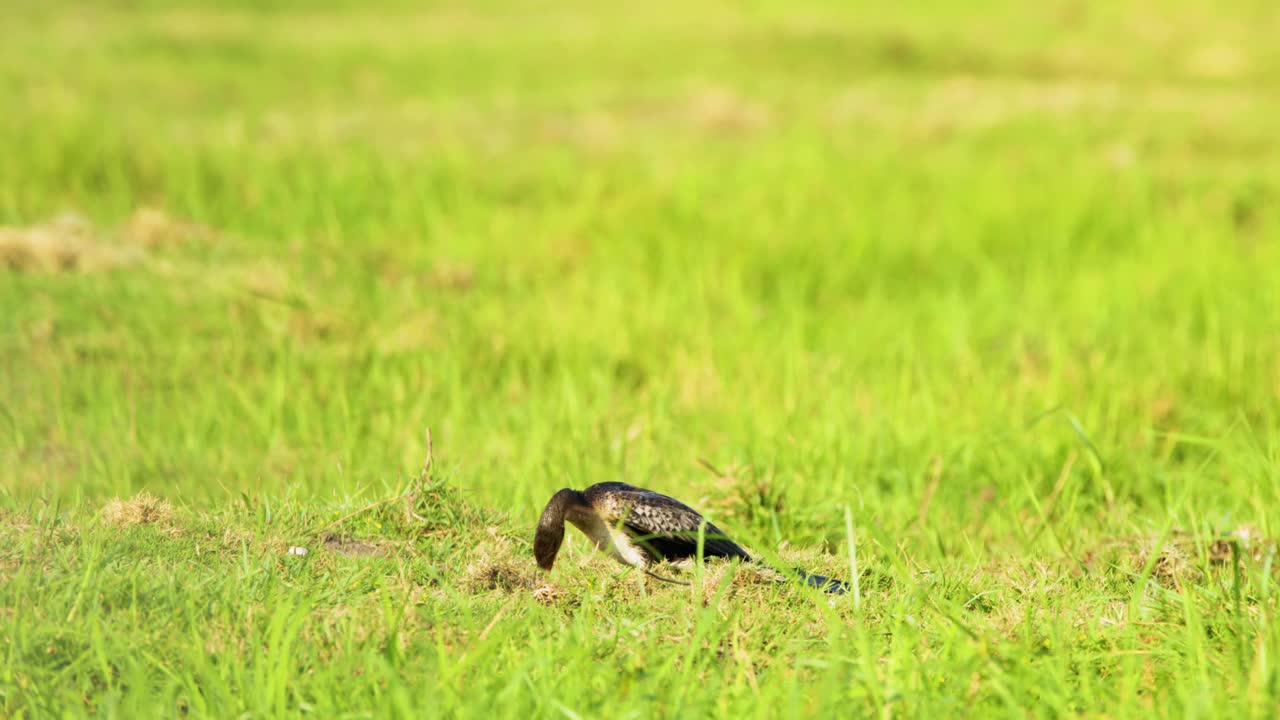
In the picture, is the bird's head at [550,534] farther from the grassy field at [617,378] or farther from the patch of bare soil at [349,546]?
the patch of bare soil at [349,546]

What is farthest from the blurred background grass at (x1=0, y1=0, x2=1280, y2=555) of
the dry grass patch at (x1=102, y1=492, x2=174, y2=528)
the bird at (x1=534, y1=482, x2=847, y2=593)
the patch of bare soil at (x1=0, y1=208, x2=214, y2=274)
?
the bird at (x1=534, y1=482, x2=847, y2=593)

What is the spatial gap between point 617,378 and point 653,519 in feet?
7.50

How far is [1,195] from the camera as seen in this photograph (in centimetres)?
725

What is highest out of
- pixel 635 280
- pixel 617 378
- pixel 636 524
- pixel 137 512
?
pixel 137 512

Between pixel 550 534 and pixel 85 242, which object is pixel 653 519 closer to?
pixel 550 534

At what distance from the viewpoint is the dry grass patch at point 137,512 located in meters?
3.14

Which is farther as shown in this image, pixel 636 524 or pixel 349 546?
pixel 636 524

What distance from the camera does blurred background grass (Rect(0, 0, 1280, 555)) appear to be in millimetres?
4633

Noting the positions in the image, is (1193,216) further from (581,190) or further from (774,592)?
(774,592)

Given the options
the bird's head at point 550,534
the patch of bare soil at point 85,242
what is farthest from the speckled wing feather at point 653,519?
the patch of bare soil at point 85,242

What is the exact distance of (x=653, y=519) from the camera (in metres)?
3.34

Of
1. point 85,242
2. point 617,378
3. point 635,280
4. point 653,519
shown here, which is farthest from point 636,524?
point 85,242

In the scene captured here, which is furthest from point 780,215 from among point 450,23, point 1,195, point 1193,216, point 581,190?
point 450,23

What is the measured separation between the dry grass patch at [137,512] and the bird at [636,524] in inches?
36.6
